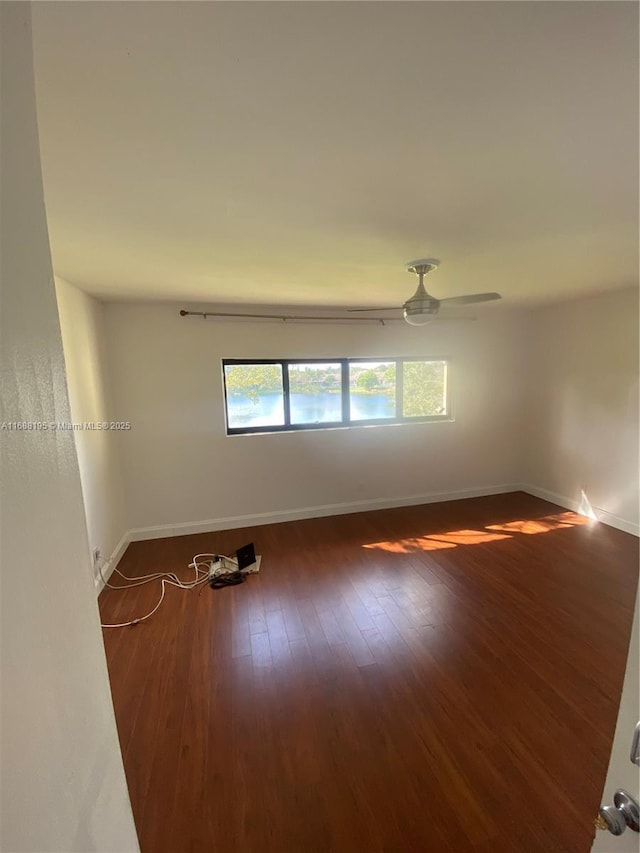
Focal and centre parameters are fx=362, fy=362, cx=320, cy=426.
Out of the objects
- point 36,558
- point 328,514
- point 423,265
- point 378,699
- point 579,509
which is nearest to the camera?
point 36,558

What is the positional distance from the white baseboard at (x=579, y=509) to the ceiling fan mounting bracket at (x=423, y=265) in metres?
3.27

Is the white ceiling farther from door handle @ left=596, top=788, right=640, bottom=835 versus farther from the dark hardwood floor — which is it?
the dark hardwood floor

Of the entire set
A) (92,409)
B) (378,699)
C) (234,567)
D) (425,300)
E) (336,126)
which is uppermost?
(336,126)

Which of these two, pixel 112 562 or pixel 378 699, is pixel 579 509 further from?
pixel 112 562

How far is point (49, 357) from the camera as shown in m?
0.66

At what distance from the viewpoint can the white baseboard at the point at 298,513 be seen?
3.71 metres

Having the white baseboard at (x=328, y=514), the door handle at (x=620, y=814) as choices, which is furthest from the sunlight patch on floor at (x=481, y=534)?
the door handle at (x=620, y=814)

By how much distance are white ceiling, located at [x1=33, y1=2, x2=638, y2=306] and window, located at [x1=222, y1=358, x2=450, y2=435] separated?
1.94 metres

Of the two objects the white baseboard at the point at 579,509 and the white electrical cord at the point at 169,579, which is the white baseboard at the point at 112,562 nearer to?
the white electrical cord at the point at 169,579

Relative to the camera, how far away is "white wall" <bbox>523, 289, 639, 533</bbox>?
351cm

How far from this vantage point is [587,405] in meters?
3.91

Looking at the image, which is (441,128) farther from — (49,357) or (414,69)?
(49,357)

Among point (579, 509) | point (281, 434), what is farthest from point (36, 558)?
point (579, 509)

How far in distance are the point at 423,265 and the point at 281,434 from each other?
7.43 ft
